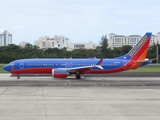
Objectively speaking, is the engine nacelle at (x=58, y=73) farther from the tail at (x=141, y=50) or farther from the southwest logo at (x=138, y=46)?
the southwest logo at (x=138, y=46)

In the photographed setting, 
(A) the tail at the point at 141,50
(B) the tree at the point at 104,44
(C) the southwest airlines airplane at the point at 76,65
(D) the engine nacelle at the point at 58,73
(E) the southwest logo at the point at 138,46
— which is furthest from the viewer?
(B) the tree at the point at 104,44

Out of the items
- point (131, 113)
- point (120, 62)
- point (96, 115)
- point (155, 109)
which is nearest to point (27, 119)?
point (96, 115)

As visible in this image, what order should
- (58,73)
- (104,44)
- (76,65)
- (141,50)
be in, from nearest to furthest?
(58,73)
(76,65)
(141,50)
(104,44)

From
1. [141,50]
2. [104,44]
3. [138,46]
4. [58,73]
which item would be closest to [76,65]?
[58,73]

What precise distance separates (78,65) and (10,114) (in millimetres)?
26773

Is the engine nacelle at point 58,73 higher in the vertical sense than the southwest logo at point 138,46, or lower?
lower

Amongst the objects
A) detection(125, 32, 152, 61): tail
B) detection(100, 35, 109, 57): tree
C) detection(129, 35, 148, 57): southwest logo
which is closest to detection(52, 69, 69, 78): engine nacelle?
detection(125, 32, 152, 61): tail

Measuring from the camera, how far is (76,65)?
3925cm

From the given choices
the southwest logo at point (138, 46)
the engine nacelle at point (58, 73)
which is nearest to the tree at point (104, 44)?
the southwest logo at point (138, 46)

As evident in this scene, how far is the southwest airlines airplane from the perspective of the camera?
3741cm

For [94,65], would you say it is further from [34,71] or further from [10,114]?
[10,114]

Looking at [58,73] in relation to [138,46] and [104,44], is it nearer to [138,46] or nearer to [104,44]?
[138,46]

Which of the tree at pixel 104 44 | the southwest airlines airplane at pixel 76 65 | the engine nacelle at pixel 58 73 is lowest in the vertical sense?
the engine nacelle at pixel 58 73

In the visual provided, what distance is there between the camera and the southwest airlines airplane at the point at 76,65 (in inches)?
1473
